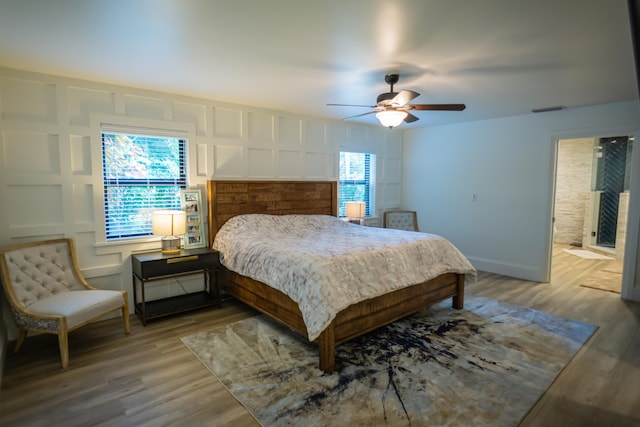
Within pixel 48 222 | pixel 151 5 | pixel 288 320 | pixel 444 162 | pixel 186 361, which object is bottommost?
pixel 186 361

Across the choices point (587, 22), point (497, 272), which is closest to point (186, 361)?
point (587, 22)

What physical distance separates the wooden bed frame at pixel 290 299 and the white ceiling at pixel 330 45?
4.21ft

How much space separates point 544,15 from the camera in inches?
81.2

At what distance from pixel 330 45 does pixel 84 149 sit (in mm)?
2746

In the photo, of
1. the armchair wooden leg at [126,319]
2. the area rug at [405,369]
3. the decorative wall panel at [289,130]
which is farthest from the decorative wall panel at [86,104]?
the area rug at [405,369]

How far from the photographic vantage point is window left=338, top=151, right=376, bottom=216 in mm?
5898

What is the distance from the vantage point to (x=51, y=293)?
312cm

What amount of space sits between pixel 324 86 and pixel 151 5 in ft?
6.33

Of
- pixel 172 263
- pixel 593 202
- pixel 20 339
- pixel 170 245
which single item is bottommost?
pixel 20 339

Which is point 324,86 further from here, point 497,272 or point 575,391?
point 497,272

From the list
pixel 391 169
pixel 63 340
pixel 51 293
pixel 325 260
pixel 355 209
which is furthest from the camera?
pixel 391 169

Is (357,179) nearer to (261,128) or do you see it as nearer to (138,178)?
(261,128)

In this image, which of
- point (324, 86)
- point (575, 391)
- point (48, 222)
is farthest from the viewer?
point (324, 86)

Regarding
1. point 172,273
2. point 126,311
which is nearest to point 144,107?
point 172,273
